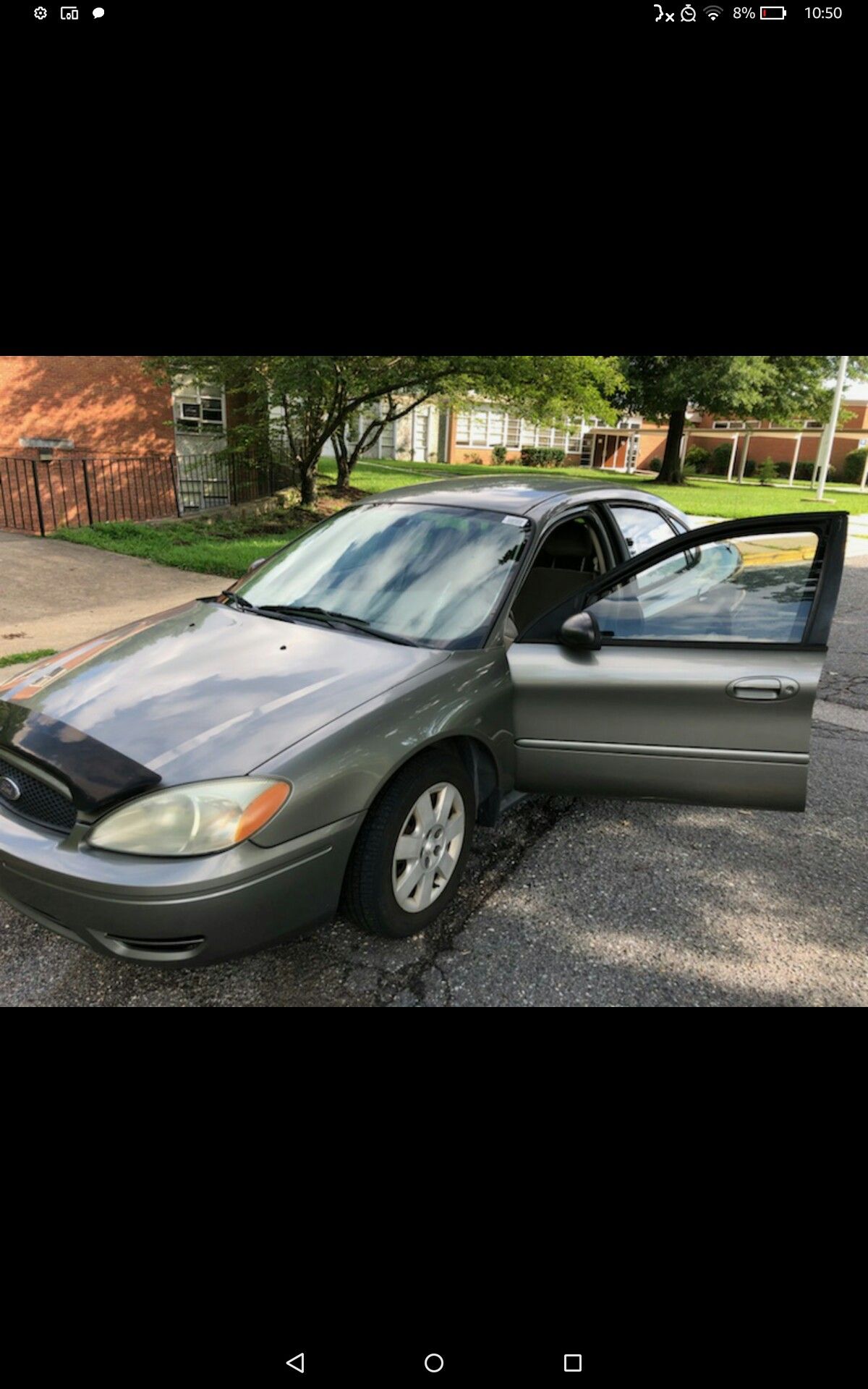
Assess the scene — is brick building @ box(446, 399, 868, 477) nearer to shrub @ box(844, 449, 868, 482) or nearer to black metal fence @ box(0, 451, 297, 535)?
shrub @ box(844, 449, 868, 482)

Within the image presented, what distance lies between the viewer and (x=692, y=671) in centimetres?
315

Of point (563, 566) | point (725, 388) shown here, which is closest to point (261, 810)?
point (563, 566)

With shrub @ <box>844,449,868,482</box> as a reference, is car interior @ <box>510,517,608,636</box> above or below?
above

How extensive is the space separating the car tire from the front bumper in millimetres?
212

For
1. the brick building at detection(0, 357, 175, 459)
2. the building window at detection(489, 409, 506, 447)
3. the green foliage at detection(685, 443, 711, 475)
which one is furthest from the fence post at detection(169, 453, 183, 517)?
the green foliage at detection(685, 443, 711, 475)

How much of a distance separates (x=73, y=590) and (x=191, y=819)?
23.8ft

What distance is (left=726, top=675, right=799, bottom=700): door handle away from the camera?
3.02 metres

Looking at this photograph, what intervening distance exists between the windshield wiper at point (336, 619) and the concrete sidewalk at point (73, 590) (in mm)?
3328

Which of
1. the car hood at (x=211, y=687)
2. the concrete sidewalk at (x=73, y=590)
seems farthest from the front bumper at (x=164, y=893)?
the concrete sidewalk at (x=73, y=590)

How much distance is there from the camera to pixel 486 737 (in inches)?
122

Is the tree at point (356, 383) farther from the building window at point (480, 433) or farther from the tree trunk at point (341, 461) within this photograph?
the building window at point (480, 433)

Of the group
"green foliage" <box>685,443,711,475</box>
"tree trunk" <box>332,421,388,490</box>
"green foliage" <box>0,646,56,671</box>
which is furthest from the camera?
"green foliage" <box>685,443,711,475</box>
